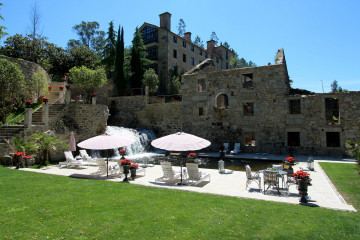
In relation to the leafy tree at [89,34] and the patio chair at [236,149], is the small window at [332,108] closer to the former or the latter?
the patio chair at [236,149]

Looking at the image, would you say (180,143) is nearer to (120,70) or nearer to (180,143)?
(180,143)

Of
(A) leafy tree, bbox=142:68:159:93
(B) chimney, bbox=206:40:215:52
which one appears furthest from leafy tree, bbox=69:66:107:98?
(B) chimney, bbox=206:40:215:52

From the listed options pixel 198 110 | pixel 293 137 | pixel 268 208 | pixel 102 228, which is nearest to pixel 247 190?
pixel 268 208

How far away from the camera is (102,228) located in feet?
15.6

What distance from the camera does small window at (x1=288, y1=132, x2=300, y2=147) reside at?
65.3ft

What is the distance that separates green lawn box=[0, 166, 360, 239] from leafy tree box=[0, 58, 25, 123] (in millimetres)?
11571

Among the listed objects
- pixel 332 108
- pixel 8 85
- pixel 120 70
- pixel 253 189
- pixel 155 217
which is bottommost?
pixel 253 189

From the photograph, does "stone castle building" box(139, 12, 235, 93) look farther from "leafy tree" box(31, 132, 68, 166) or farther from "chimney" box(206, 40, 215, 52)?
"leafy tree" box(31, 132, 68, 166)

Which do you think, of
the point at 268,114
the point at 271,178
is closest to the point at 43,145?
the point at 271,178

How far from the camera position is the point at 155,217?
5.35 meters

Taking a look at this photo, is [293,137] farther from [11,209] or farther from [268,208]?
[11,209]

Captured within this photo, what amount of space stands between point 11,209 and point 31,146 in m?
8.40

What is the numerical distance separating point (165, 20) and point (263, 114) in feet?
78.3

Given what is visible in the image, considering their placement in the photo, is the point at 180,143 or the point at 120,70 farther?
the point at 120,70
